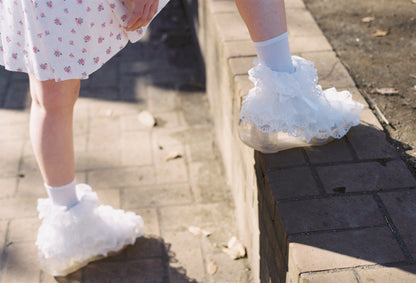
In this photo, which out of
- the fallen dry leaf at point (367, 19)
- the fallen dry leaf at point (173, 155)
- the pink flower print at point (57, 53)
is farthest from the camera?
the fallen dry leaf at point (173, 155)

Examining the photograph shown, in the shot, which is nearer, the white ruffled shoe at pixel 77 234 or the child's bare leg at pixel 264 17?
the child's bare leg at pixel 264 17

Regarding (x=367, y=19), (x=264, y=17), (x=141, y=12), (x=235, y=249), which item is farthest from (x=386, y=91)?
(x=141, y=12)

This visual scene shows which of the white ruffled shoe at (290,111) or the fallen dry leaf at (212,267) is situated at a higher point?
the white ruffled shoe at (290,111)

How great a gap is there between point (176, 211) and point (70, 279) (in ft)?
1.97

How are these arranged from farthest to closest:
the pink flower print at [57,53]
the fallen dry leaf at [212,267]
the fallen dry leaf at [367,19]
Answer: the fallen dry leaf at [367,19] → the fallen dry leaf at [212,267] → the pink flower print at [57,53]

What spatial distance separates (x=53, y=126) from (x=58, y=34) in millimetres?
417

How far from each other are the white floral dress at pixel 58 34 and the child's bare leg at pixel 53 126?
126mm

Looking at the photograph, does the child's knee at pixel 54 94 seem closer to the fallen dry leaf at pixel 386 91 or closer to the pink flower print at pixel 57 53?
the pink flower print at pixel 57 53

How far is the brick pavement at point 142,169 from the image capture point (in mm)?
2328

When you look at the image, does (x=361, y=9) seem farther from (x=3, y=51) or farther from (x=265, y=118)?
(x=3, y=51)

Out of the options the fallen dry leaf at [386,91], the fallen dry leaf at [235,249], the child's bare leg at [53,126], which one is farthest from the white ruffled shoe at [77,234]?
the fallen dry leaf at [386,91]

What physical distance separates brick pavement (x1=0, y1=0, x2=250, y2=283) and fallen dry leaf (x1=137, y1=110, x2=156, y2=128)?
0.11 ft

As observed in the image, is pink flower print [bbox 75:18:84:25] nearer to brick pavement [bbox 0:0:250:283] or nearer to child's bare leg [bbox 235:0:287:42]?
child's bare leg [bbox 235:0:287:42]

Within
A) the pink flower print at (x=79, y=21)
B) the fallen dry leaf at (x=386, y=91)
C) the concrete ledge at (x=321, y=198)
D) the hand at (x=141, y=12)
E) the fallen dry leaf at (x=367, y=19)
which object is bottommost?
the fallen dry leaf at (x=367, y=19)
